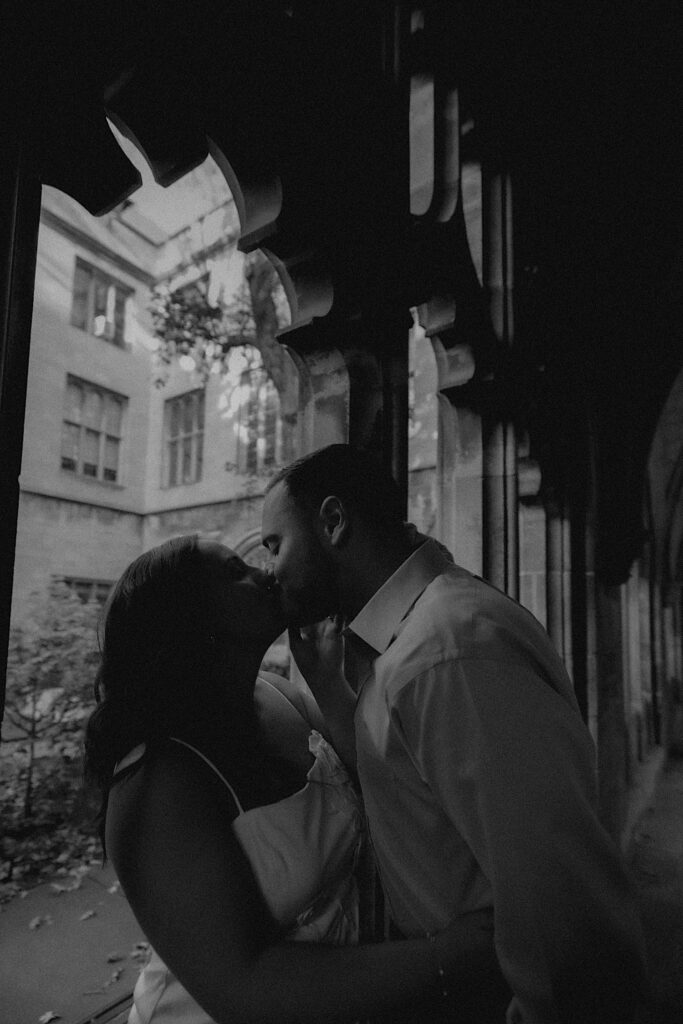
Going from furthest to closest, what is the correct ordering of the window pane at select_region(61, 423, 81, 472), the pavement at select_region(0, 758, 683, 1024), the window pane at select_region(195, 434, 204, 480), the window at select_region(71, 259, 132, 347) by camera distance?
the window pane at select_region(195, 434, 204, 480), the window at select_region(71, 259, 132, 347), the window pane at select_region(61, 423, 81, 472), the pavement at select_region(0, 758, 683, 1024)

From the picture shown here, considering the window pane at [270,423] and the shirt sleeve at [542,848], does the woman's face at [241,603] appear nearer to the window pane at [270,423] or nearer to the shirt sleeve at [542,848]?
the shirt sleeve at [542,848]

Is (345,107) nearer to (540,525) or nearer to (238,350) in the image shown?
(540,525)

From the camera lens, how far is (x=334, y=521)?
122 cm

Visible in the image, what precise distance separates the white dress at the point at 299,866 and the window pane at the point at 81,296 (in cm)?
1128

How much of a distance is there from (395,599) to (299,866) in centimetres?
47

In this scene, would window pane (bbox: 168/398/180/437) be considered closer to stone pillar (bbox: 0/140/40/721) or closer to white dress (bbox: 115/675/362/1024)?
white dress (bbox: 115/675/362/1024)

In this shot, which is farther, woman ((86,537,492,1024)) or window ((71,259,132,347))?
window ((71,259,132,347))

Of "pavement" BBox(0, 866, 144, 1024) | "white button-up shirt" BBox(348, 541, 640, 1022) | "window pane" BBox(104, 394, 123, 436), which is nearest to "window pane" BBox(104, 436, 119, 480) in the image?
"window pane" BBox(104, 394, 123, 436)

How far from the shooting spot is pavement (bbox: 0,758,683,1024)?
3.20 metres

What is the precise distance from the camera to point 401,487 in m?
1.57

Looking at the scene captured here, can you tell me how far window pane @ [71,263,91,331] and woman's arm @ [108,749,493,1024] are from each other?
11381 millimetres

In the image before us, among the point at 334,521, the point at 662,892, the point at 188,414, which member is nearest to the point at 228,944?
the point at 334,521

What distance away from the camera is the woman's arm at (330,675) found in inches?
52.6

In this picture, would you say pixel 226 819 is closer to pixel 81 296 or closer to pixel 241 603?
pixel 241 603
